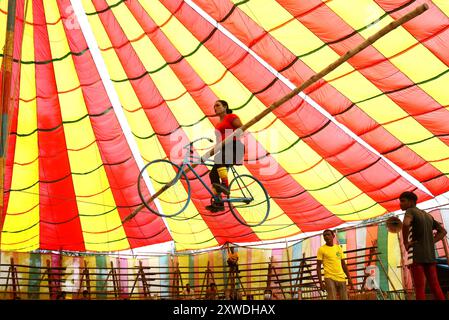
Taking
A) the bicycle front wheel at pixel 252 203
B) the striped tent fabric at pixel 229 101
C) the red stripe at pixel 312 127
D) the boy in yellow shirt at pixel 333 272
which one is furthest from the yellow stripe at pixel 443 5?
the bicycle front wheel at pixel 252 203

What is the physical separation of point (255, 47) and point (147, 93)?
260 cm

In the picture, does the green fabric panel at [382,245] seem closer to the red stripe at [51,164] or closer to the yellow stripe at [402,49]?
the yellow stripe at [402,49]

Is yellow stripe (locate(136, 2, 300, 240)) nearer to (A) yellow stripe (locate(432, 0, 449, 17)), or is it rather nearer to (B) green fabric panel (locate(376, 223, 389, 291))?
(B) green fabric panel (locate(376, 223, 389, 291))

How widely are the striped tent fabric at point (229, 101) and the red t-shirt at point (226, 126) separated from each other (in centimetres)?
206

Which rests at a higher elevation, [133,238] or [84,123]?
[84,123]

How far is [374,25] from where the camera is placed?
8609 mm

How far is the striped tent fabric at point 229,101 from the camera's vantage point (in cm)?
904

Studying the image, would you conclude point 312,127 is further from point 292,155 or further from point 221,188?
point 221,188

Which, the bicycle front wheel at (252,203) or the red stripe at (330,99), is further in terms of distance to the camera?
the bicycle front wheel at (252,203)

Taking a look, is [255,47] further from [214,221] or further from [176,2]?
[214,221]

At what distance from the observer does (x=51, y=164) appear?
12852 millimetres

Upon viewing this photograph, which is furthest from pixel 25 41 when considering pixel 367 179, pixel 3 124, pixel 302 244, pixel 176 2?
pixel 302 244

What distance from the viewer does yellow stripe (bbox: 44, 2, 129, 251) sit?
1066 centimetres

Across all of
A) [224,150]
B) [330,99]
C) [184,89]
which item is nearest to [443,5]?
[330,99]
